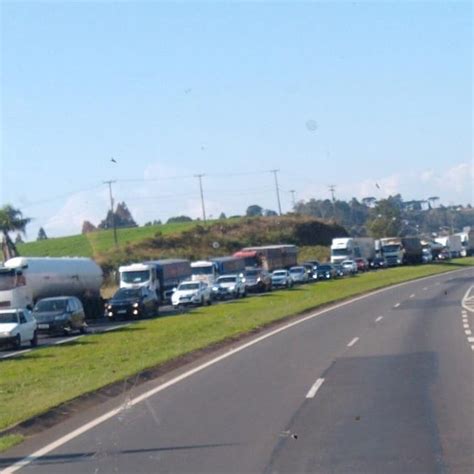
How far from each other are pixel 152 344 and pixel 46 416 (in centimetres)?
1546

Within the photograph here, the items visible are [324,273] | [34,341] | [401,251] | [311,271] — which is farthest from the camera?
[401,251]

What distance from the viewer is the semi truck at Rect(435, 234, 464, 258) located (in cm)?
14525

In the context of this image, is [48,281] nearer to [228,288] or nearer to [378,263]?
[228,288]

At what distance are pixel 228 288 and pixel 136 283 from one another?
6502mm

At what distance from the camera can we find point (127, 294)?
54.1 metres

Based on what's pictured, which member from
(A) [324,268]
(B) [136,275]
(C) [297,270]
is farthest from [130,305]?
(A) [324,268]

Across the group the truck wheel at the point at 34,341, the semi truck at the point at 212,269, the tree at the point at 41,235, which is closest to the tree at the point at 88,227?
the tree at the point at 41,235

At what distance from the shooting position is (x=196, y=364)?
25.4m

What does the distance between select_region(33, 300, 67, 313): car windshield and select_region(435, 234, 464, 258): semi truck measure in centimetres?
10353

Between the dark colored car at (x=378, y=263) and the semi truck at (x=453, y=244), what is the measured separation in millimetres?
28401

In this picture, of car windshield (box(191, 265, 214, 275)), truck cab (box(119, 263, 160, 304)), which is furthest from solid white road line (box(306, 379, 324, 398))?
car windshield (box(191, 265, 214, 275))

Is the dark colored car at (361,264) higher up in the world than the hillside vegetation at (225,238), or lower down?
lower down

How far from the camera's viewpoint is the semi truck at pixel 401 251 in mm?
116875

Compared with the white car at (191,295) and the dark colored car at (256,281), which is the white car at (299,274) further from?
the white car at (191,295)
